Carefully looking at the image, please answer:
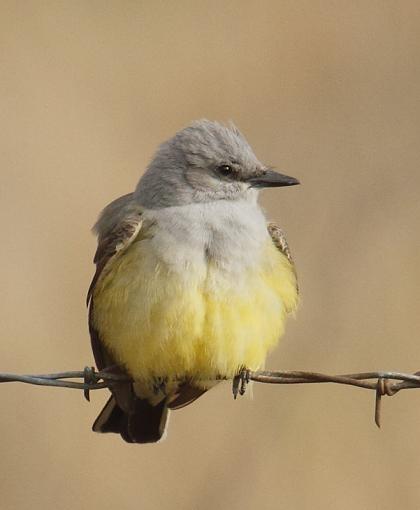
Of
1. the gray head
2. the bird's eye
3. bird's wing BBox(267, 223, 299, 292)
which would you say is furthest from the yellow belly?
the bird's eye

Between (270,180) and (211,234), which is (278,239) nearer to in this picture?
A: (270,180)

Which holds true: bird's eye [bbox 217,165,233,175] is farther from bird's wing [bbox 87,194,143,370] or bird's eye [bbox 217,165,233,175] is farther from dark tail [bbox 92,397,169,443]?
dark tail [bbox 92,397,169,443]

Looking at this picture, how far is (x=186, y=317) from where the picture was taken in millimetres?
5410

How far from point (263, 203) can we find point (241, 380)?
2.49 m

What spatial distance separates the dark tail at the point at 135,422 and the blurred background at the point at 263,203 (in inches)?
41.9

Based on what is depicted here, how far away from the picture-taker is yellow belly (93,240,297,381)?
17.8ft

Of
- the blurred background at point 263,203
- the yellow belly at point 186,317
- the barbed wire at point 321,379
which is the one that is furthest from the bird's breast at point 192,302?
the blurred background at point 263,203

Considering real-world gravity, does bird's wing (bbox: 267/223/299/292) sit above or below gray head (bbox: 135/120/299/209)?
below

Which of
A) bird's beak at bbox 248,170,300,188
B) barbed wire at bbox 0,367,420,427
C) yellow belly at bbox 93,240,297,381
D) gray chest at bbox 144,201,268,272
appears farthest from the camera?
bird's beak at bbox 248,170,300,188

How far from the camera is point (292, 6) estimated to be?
8984 mm

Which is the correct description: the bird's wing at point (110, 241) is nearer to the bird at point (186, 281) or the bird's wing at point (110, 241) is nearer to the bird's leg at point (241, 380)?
the bird at point (186, 281)

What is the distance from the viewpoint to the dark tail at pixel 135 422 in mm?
5961

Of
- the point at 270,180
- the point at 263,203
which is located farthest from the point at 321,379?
the point at 263,203

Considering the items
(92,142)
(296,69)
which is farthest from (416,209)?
(92,142)
